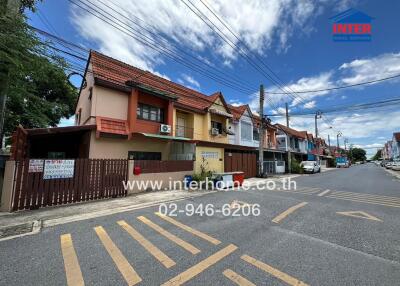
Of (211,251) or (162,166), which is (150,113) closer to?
(162,166)

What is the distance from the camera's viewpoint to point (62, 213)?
275 inches

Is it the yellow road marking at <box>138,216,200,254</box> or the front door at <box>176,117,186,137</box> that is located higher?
the front door at <box>176,117,186,137</box>

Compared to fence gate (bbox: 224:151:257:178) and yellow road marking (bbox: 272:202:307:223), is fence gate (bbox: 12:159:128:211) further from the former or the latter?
fence gate (bbox: 224:151:257:178)

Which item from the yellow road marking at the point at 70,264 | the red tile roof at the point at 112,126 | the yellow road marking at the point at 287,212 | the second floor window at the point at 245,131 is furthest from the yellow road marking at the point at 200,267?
the second floor window at the point at 245,131

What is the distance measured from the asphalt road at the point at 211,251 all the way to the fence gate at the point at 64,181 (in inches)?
111

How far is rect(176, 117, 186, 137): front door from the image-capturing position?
57.5 ft

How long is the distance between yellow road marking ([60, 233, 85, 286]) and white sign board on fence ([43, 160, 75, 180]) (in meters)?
3.94

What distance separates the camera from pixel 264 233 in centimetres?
530

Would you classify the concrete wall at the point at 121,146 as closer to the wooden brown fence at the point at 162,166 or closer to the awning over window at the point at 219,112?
the wooden brown fence at the point at 162,166

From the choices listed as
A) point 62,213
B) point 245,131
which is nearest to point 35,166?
point 62,213

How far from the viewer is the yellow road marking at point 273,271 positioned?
3195 millimetres

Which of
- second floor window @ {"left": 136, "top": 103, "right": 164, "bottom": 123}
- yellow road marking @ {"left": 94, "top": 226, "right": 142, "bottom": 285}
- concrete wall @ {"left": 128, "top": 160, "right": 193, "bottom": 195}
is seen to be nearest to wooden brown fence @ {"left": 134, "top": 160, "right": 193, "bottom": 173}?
concrete wall @ {"left": 128, "top": 160, "right": 193, "bottom": 195}

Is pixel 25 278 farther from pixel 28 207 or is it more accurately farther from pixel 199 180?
pixel 199 180

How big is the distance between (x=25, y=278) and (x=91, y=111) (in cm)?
1036
